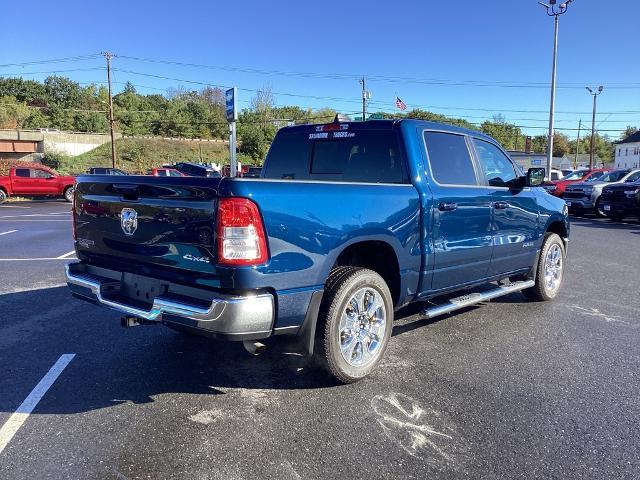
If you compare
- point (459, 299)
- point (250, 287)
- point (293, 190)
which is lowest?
point (459, 299)

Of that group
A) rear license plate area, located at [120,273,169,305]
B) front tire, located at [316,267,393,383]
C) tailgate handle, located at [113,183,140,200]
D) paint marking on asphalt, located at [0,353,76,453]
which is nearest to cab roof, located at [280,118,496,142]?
front tire, located at [316,267,393,383]

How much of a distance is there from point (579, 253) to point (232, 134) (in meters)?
11.5

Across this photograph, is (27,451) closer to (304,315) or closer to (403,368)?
(304,315)

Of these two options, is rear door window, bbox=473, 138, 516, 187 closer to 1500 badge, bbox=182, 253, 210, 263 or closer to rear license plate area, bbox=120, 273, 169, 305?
1500 badge, bbox=182, 253, 210, 263

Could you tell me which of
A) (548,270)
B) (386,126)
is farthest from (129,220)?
(548,270)

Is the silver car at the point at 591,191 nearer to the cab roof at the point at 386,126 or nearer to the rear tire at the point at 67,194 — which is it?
the cab roof at the point at 386,126

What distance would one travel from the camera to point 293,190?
3328mm

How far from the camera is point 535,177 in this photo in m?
5.78

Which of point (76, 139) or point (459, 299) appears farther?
point (76, 139)

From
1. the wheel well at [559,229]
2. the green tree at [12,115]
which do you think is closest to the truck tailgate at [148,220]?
the wheel well at [559,229]

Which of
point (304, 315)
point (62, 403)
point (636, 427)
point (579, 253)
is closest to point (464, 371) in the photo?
point (636, 427)

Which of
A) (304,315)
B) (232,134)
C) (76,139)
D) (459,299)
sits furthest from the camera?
(76,139)

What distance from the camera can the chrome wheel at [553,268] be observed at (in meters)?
6.39

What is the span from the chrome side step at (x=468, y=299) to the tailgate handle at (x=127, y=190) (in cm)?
251
